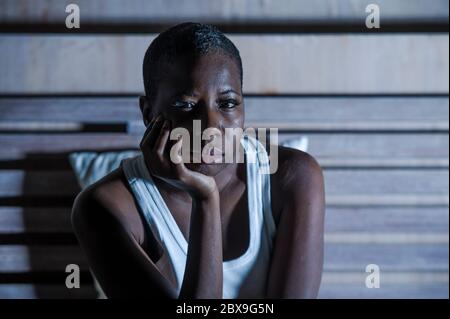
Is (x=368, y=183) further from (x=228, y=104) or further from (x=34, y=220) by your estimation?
(x=34, y=220)

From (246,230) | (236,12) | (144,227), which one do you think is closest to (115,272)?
(144,227)

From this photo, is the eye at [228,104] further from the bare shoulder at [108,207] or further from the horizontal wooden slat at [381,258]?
the horizontal wooden slat at [381,258]

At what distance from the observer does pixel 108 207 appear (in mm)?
748

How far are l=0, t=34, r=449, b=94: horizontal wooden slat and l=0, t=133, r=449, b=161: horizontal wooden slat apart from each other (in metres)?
0.11

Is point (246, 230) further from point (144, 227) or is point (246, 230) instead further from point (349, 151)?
point (349, 151)

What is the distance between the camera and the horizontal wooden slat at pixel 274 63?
45.1 inches

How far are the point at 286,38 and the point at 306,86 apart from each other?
0.13 metres

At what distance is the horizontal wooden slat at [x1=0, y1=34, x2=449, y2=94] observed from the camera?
45.1 inches

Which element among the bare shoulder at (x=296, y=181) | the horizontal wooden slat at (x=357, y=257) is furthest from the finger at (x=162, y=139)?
the horizontal wooden slat at (x=357, y=257)

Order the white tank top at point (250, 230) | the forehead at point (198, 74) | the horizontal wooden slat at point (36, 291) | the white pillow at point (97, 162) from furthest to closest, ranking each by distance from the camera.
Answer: the horizontal wooden slat at point (36, 291)
the white pillow at point (97, 162)
the white tank top at point (250, 230)
the forehead at point (198, 74)

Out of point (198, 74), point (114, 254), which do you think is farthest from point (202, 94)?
point (114, 254)

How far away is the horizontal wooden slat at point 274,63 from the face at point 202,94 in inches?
19.5

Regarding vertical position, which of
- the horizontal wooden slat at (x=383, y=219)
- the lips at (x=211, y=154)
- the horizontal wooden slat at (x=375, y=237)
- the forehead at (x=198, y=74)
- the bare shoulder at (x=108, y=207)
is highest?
the forehead at (x=198, y=74)
